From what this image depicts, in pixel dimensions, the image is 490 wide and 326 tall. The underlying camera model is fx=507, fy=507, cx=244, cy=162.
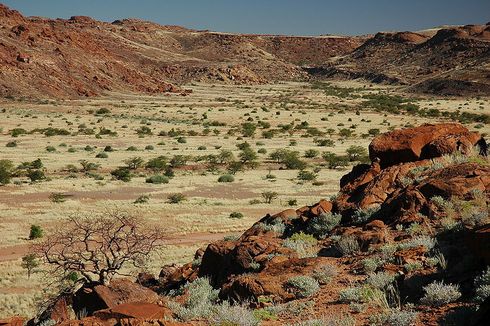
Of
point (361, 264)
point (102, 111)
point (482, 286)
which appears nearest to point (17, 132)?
point (102, 111)

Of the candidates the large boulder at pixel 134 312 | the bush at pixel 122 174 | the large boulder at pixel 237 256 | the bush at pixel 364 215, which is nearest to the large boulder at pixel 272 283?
the large boulder at pixel 237 256

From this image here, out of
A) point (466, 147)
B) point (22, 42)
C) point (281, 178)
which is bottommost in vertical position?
point (281, 178)

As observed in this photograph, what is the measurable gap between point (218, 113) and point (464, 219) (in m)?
64.6

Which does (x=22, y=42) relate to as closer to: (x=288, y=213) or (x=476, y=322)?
(x=288, y=213)

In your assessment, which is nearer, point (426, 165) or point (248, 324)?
point (248, 324)

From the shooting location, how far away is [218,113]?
7244 cm

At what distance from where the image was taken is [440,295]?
253 inches

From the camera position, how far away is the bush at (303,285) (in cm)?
774

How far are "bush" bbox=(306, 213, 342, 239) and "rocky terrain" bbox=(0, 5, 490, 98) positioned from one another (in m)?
76.7

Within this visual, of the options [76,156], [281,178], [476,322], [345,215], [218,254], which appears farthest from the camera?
[76,156]

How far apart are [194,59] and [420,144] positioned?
136 m

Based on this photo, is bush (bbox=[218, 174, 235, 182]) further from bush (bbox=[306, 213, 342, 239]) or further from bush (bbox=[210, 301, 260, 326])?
bush (bbox=[210, 301, 260, 326])

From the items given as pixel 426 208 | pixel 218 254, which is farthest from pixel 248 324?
pixel 426 208

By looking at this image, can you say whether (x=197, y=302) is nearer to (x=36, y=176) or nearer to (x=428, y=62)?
(x=36, y=176)
